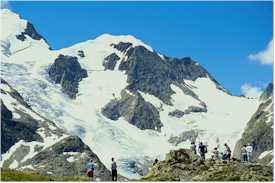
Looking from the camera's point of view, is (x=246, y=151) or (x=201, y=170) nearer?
(x=246, y=151)

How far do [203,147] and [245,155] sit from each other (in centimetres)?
537

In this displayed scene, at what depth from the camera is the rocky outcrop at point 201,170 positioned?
83625 millimetres

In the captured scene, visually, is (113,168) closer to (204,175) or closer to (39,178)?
(39,178)

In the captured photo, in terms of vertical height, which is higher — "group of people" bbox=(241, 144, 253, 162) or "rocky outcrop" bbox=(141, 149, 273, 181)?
"group of people" bbox=(241, 144, 253, 162)

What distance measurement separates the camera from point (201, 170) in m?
91.4

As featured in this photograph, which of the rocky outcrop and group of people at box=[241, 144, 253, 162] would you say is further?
group of people at box=[241, 144, 253, 162]

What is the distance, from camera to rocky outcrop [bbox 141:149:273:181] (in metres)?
83.6

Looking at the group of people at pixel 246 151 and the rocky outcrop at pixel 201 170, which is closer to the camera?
the rocky outcrop at pixel 201 170

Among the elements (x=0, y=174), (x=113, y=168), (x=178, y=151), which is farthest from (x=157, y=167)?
(x=0, y=174)

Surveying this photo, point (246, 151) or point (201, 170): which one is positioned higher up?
point (246, 151)

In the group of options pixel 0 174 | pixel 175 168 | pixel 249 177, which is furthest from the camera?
pixel 175 168

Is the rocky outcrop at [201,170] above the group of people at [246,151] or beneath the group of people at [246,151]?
beneath

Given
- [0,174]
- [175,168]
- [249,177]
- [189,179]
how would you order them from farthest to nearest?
1. [175,168]
2. [189,179]
3. [249,177]
4. [0,174]

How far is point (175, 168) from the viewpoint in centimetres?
9762
